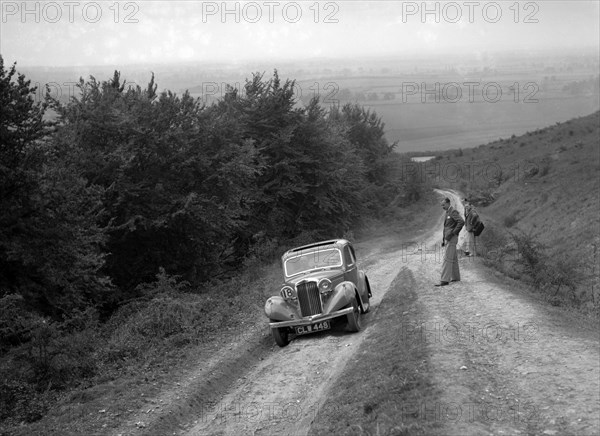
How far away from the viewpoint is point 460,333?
1386 cm

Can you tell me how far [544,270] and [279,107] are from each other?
871 inches

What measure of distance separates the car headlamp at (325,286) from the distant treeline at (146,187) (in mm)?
6884

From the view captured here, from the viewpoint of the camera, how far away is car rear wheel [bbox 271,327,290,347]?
15891mm

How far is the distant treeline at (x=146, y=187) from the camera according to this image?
20.3 metres

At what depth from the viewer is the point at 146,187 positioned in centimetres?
2820

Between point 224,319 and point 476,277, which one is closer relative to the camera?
point 224,319

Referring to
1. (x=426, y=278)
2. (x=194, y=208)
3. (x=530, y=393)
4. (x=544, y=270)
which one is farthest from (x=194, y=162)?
(x=530, y=393)

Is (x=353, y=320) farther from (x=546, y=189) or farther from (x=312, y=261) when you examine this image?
(x=546, y=189)

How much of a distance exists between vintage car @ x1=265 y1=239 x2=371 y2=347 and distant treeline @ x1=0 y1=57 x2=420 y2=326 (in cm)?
587

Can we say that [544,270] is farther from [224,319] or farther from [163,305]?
[163,305]
